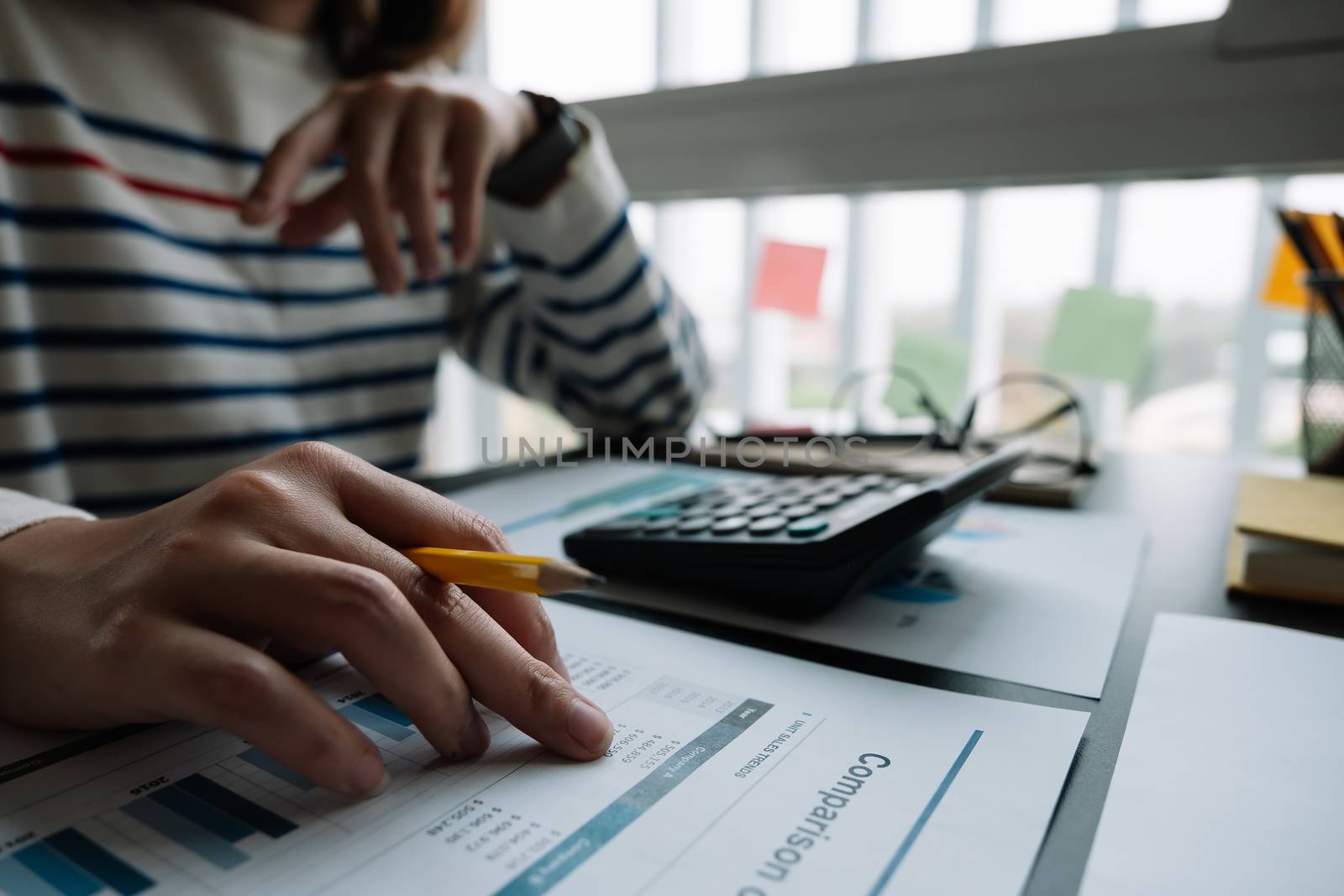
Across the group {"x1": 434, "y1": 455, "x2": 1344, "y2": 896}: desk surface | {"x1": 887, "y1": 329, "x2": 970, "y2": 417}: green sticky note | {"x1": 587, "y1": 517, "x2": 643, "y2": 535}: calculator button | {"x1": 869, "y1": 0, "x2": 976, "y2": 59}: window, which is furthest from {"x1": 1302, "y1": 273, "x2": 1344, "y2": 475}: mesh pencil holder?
{"x1": 587, "y1": 517, "x2": 643, "y2": 535}: calculator button

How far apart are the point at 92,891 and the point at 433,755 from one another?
0.27 feet

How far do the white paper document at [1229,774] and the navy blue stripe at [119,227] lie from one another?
53 centimetres

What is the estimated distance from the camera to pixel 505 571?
236 millimetres

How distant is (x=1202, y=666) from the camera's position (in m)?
0.30

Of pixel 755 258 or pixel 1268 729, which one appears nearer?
pixel 1268 729

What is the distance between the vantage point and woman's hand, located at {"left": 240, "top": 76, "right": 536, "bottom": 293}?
0.53m

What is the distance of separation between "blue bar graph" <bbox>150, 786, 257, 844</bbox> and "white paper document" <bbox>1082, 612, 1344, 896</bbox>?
0.20 metres

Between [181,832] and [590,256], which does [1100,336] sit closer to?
[590,256]

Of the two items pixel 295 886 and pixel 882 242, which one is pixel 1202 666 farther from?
pixel 882 242

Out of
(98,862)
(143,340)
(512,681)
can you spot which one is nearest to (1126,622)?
(512,681)

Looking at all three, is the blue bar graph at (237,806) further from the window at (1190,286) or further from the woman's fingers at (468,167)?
the window at (1190,286)

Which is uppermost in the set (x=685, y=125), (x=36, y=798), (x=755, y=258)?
(x=685, y=125)

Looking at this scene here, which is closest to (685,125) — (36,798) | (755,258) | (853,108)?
(853,108)

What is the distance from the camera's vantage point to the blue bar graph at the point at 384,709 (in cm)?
25
